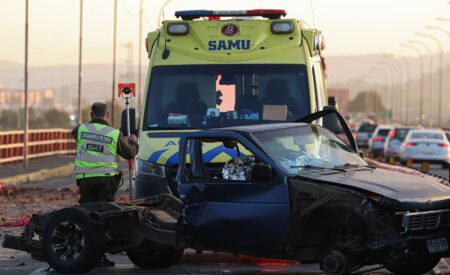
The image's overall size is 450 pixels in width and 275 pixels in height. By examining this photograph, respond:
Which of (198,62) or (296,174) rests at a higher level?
(198,62)

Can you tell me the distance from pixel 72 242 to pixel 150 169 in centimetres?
221

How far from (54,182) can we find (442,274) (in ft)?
80.5

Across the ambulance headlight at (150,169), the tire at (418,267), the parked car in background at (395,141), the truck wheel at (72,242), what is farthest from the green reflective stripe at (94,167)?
the parked car in background at (395,141)

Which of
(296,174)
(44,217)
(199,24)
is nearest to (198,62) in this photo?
(199,24)

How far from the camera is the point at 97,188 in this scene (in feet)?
44.7

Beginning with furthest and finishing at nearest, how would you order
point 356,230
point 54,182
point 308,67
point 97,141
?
1. point 54,182
2. point 308,67
3. point 97,141
4. point 356,230

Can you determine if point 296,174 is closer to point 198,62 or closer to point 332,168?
point 332,168

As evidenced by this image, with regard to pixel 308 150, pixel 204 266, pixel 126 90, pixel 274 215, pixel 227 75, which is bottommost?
pixel 204 266

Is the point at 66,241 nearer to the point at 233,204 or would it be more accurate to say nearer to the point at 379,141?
the point at 233,204

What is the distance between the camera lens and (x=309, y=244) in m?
10.6

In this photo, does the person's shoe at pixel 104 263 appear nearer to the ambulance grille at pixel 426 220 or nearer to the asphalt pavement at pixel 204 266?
the asphalt pavement at pixel 204 266

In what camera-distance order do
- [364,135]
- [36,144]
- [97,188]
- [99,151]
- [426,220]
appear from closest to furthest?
1. [426,220]
2. [99,151]
3. [97,188]
4. [36,144]
5. [364,135]

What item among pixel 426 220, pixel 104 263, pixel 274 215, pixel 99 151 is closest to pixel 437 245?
pixel 426 220

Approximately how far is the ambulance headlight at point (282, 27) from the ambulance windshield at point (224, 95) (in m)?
0.53
